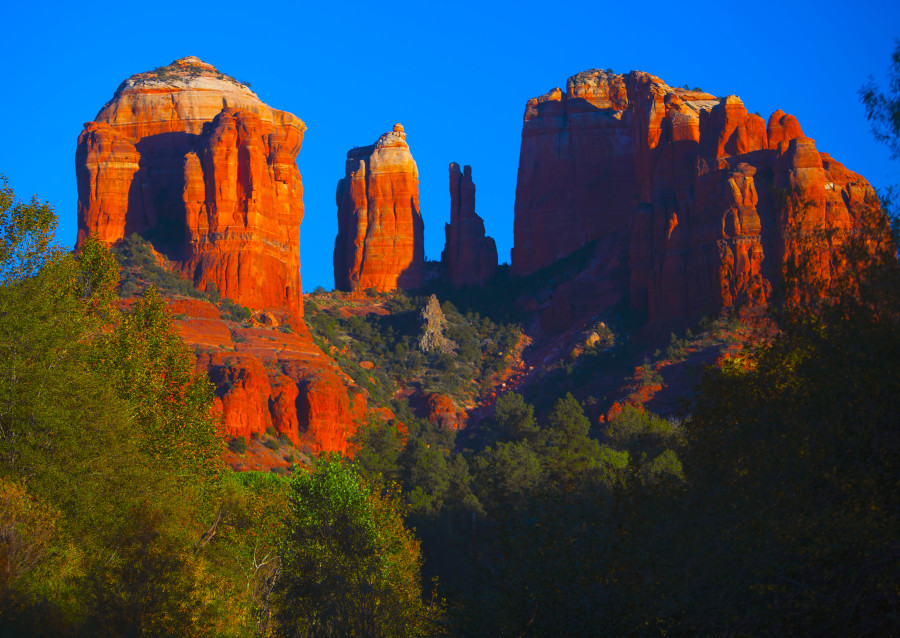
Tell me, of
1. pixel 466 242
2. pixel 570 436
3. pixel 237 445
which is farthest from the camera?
pixel 466 242

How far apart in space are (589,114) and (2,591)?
110337mm

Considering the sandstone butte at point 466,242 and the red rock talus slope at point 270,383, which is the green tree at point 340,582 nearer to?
the red rock talus slope at point 270,383

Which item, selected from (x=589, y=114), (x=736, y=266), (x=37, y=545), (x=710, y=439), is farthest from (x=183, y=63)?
(x=710, y=439)

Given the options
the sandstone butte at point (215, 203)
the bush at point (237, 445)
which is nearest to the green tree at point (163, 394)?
the bush at point (237, 445)

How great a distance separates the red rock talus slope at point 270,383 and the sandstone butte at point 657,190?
93.9ft

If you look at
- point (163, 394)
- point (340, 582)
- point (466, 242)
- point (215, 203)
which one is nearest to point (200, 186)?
point (215, 203)

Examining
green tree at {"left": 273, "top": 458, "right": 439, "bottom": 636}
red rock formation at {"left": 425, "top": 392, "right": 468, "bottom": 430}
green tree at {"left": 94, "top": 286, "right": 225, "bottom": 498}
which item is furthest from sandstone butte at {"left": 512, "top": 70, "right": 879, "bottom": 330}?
green tree at {"left": 273, "top": 458, "right": 439, "bottom": 636}

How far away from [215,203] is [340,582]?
2947 inches

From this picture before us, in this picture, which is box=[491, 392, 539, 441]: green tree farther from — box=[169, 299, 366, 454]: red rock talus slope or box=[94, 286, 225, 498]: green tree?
box=[94, 286, 225, 498]: green tree

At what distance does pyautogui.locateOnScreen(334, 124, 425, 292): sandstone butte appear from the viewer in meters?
121

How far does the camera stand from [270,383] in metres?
78.2

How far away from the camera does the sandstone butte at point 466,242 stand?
12288 cm

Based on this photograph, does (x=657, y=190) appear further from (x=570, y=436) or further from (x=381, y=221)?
(x=570, y=436)

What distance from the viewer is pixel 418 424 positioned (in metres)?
89.0
